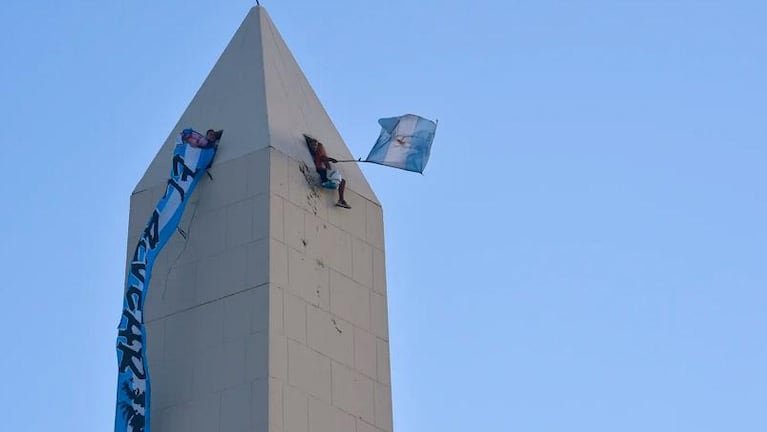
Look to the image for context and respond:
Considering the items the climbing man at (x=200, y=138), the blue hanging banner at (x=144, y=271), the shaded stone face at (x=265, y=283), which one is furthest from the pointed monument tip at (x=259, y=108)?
the blue hanging banner at (x=144, y=271)

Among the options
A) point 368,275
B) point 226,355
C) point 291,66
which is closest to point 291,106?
point 291,66

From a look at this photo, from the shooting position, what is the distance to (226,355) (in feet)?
98.3

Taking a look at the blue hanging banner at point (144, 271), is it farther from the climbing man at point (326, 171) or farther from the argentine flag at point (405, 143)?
the argentine flag at point (405, 143)

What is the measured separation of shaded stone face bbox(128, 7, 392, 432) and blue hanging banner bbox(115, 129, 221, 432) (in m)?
0.43

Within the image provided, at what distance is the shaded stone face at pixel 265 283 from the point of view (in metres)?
29.7

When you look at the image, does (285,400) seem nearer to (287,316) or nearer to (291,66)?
(287,316)

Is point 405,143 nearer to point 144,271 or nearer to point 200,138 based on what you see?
point 200,138

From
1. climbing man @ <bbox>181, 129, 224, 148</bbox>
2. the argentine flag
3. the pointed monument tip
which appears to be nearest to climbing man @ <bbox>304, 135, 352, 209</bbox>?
the pointed monument tip

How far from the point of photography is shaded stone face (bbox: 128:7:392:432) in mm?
29656

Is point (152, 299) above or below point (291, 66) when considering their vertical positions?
below

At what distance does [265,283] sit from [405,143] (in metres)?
4.94

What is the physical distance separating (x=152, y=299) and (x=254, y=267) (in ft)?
8.25

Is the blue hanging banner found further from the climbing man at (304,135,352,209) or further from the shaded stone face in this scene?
the climbing man at (304,135,352,209)

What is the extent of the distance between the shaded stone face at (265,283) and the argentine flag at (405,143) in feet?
2.99
